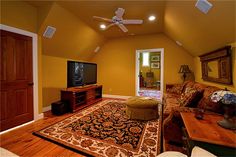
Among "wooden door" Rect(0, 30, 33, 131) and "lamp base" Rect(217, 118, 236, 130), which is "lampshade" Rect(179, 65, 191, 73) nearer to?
"lamp base" Rect(217, 118, 236, 130)

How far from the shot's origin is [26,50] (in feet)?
9.41

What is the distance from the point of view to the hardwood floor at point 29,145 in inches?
74.4

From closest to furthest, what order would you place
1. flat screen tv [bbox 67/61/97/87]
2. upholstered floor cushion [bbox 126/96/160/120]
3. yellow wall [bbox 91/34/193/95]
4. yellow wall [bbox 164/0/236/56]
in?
yellow wall [bbox 164/0/236/56]
upholstered floor cushion [bbox 126/96/160/120]
flat screen tv [bbox 67/61/97/87]
yellow wall [bbox 91/34/193/95]

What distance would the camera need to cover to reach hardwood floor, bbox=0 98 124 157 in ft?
6.20

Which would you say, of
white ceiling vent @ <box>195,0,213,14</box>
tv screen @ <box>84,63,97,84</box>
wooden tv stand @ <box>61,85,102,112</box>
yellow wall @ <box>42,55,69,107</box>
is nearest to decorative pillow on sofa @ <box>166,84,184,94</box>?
white ceiling vent @ <box>195,0,213,14</box>

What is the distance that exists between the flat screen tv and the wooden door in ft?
3.28

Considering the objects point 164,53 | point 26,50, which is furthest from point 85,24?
point 164,53

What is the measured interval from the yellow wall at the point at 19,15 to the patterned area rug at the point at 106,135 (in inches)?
87.6

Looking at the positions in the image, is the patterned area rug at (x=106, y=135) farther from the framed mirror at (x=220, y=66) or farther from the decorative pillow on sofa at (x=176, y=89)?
the framed mirror at (x=220, y=66)

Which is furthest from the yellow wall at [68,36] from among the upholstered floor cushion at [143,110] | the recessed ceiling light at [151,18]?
the upholstered floor cushion at [143,110]

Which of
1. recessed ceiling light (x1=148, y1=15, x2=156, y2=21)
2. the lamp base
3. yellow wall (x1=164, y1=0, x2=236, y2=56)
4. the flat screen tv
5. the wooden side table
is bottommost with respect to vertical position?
the wooden side table

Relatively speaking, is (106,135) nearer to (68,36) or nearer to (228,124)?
(228,124)

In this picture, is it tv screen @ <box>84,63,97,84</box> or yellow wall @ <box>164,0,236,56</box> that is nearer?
yellow wall @ <box>164,0,236,56</box>

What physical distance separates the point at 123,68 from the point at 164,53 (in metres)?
1.74
